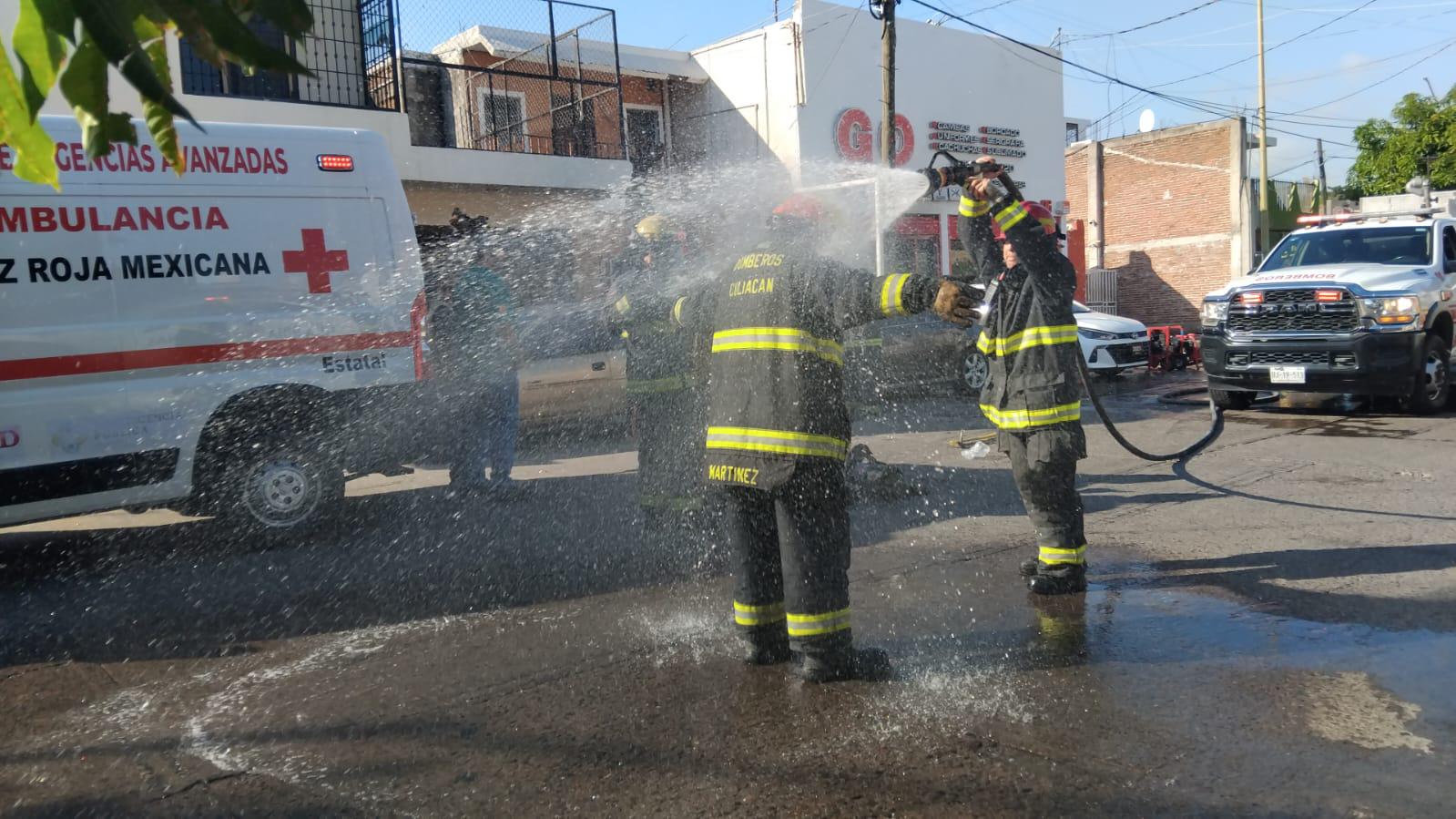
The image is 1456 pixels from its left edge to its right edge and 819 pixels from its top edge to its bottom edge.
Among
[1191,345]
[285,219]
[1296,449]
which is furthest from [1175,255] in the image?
[285,219]

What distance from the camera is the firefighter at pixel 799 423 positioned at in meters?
3.93

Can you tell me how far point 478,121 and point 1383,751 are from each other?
1573 cm

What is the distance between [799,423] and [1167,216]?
29732 mm

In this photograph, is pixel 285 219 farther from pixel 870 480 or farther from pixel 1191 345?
pixel 1191 345

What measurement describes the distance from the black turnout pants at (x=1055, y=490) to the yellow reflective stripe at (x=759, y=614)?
158cm

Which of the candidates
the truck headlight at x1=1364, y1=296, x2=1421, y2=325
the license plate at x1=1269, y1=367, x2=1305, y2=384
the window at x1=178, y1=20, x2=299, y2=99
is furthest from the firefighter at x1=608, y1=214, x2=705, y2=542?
the truck headlight at x1=1364, y1=296, x2=1421, y2=325

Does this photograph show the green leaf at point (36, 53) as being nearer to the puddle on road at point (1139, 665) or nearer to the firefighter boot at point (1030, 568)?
the puddle on road at point (1139, 665)

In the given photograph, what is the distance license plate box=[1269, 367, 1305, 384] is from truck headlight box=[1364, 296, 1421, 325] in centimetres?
85

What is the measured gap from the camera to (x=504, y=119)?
1706 cm

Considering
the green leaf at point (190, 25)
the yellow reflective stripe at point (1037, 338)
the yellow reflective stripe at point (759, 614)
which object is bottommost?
the yellow reflective stripe at point (759, 614)

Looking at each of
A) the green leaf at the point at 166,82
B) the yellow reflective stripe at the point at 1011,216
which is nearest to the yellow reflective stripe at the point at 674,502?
the yellow reflective stripe at the point at 1011,216

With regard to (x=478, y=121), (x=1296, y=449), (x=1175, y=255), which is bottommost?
(x=1296, y=449)

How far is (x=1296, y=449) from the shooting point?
9.43m

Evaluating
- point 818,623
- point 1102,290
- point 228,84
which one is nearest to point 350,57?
point 228,84
